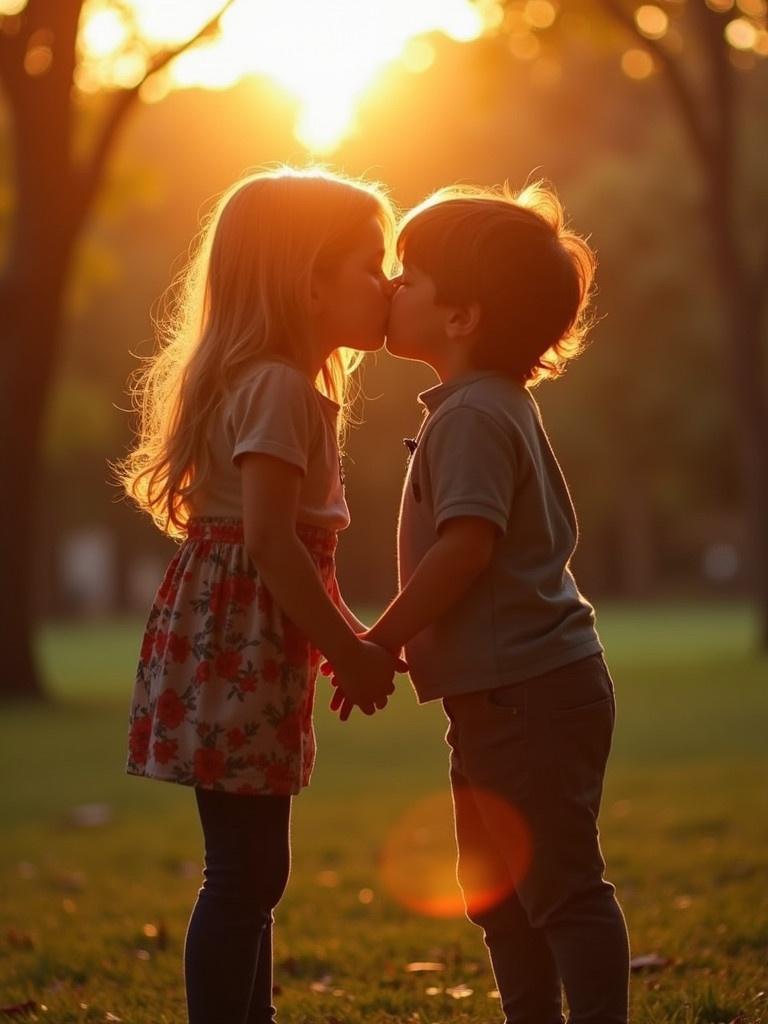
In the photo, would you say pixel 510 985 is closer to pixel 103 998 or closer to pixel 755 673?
pixel 103 998

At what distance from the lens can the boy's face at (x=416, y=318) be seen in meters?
3.31

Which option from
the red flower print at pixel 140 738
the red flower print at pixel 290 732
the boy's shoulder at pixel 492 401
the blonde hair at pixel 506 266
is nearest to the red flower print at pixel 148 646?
the red flower print at pixel 140 738

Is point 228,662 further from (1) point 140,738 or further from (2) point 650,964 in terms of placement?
(2) point 650,964

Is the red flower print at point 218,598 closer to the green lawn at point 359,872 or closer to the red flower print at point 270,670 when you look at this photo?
the red flower print at point 270,670

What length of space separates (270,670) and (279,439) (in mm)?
464

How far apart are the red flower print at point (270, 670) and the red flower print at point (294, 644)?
0.12 ft

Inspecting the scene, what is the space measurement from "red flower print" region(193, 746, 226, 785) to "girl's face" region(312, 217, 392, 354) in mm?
887

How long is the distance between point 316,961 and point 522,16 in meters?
12.5

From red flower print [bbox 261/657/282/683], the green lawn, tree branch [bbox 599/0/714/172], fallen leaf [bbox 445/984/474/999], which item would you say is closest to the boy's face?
red flower print [bbox 261/657/282/683]

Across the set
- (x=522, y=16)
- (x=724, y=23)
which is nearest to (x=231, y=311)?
(x=522, y=16)

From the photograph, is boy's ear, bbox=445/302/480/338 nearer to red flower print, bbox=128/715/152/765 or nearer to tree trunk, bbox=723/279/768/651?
red flower print, bbox=128/715/152/765

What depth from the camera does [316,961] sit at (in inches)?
189

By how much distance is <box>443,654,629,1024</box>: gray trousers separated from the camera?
3100mm

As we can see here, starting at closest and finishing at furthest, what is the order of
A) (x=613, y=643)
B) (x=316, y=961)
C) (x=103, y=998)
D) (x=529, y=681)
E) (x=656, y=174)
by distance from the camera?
(x=529, y=681) → (x=103, y=998) → (x=316, y=961) → (x=613, y=643) → (x=656, y=174)
